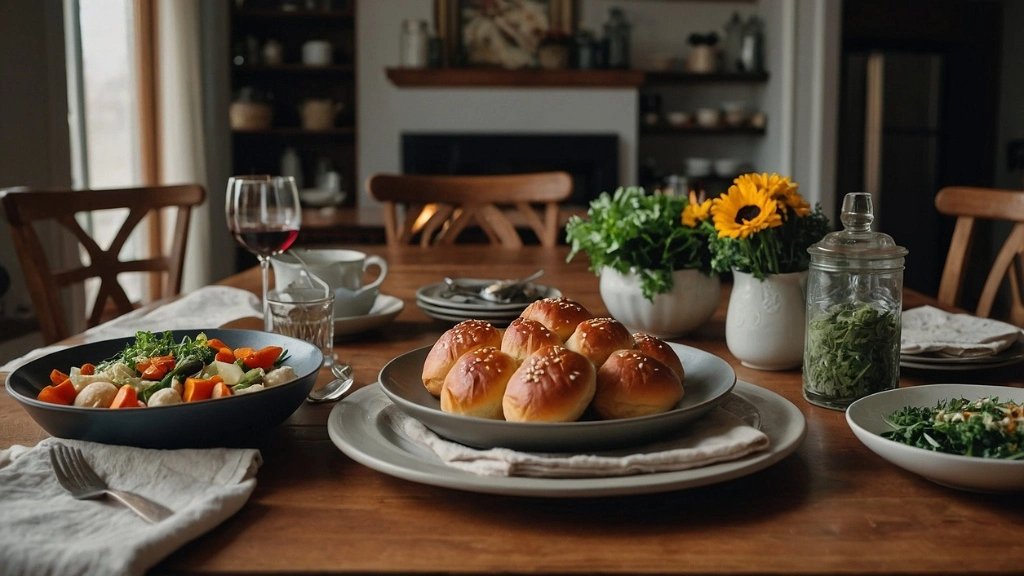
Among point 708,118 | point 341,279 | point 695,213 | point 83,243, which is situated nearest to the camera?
point 695,213

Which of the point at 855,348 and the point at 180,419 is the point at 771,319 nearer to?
the point at 855,348

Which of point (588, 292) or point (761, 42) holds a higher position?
point (761, 42)

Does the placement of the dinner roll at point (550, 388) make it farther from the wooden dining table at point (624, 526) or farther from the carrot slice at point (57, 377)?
the carrot slice at point (57, 377)

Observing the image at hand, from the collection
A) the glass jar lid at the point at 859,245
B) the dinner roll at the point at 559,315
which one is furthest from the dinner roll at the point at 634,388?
the glass jar lid at the point at 859,245

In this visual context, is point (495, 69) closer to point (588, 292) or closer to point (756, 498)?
point (588, 292)

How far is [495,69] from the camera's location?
5.45 meters

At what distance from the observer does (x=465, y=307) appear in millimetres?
1345

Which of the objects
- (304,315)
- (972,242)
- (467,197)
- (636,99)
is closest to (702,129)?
(636,99)

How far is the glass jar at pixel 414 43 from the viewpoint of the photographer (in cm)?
538

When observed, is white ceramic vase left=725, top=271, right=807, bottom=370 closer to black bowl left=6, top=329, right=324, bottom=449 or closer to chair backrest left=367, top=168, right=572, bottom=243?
black bowl left=6, top=329, right=324, bottom=449

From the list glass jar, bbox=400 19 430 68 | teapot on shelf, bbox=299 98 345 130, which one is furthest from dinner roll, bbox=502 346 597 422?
teapot on shelf, bbox=299 98 345 130

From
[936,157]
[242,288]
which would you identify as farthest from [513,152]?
[242,288]

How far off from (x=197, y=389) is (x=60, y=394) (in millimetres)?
116

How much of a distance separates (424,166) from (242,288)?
4.02 meters
